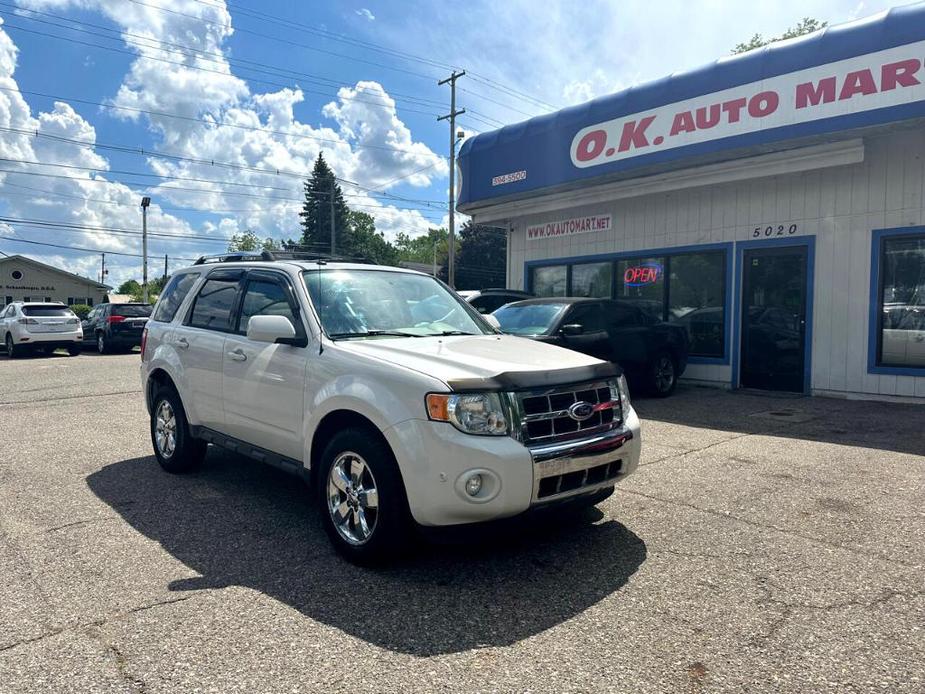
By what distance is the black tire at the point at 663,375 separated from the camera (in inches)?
411

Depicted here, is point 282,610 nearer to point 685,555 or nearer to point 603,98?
point 685,555

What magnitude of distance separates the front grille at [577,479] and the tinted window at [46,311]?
20.8 metres

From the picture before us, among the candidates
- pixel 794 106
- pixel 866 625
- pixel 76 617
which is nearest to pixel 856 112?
pixel 794 106

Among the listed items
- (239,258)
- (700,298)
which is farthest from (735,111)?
(239,258)

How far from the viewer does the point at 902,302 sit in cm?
979

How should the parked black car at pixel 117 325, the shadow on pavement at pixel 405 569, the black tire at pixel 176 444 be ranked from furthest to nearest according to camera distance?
the parked black car at pixel 117 325
the black tire at pixel 176 444
the shadow on pavement at pixel 405 569

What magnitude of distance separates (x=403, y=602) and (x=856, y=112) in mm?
9068

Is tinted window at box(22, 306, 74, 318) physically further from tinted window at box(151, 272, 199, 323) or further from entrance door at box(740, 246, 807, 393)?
entrance door at box(740, 246, 807, 393)

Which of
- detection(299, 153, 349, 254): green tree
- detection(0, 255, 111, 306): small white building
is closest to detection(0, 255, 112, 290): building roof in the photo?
detection(0, 255, 111, 306): small white building

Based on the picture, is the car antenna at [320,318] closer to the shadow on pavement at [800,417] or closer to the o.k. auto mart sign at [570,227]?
the shadow on pavement at [800,417]

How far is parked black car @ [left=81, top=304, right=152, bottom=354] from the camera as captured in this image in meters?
21.3

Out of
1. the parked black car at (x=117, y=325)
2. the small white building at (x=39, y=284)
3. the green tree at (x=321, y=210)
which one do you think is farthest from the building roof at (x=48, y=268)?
the parked black car at (x=117, y=325)

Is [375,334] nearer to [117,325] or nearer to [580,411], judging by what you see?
[580,411]

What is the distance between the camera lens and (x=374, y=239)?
323 ft
